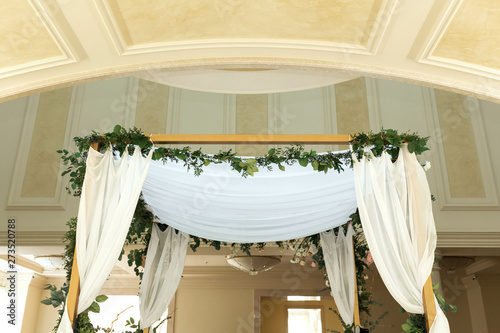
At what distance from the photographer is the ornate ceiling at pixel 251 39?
11.5 feet

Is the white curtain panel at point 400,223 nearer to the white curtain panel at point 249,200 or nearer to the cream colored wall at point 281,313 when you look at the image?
the white curtain panel at point 249,200

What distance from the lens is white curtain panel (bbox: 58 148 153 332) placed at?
3.23 meters

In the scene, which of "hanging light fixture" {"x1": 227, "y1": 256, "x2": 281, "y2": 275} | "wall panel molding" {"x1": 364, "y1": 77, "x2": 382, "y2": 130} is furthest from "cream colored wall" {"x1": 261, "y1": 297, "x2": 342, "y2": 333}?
"wall panel molding" {"x1": 364, "y1": 77, "x2": 382, "y2": 130}

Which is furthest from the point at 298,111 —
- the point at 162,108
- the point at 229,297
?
the point at 229,297

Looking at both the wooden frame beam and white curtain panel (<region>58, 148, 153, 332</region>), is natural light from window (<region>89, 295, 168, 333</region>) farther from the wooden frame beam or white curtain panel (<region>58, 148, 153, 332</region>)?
the wooden frame beam

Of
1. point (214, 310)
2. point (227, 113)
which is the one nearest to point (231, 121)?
point (227, 113)

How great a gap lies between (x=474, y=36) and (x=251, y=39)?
6.01ft

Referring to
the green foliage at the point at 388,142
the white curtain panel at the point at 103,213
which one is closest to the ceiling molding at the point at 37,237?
the white curtain panel at the point at 103,213

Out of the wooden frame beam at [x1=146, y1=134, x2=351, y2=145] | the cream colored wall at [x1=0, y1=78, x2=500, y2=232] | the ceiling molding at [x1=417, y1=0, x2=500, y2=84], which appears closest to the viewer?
the wooden frame beam at [x1=146, y1=134, x2=351, y2=145]

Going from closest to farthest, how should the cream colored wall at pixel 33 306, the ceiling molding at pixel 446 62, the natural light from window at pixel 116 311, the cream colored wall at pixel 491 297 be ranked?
1. the ceiling molding at pixel 446 62
2. the cream colored wall at pixel 491 297
3. the cream colored wall at pixel 33 306
4. the natural light from window at pixel 116 311

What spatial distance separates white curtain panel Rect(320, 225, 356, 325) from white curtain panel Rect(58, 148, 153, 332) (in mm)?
2413

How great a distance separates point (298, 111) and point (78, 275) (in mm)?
4886

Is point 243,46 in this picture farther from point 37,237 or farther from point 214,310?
point 214,310

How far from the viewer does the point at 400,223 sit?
337 cm
